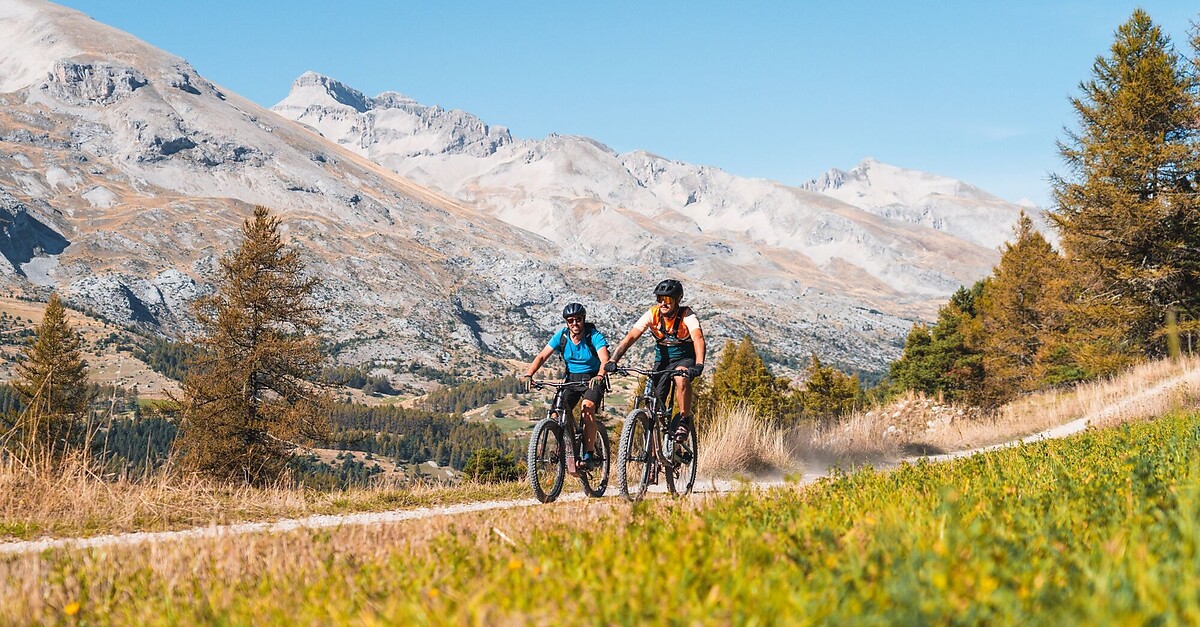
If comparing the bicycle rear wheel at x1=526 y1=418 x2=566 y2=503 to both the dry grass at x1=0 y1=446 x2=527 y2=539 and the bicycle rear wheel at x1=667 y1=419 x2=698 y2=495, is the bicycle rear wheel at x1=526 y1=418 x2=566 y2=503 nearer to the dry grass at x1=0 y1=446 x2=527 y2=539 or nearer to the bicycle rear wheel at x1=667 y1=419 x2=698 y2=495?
the dry grass at x1=0 y1=446 x2=527 y2=539

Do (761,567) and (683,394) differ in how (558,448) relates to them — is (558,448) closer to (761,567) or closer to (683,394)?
(683,394)

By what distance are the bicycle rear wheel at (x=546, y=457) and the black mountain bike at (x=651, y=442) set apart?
0.74 meters

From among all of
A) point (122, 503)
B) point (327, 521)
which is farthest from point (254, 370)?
point (327, 521)

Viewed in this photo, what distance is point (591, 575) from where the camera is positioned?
320 cm

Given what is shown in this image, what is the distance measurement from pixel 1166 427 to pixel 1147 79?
23.5 m

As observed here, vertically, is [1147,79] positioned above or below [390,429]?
above

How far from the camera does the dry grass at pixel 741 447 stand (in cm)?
1329

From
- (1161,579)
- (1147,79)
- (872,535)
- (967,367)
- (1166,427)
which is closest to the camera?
(1161,579)

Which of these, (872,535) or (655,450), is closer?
(872,535)

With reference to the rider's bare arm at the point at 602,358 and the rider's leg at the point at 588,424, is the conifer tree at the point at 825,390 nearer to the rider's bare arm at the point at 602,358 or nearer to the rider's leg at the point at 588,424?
the rider's leg at the point at 588,424

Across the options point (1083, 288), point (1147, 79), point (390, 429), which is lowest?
point (390, 429)

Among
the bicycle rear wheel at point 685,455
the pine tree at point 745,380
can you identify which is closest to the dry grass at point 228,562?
the bicycle rear wheel at point 685,455

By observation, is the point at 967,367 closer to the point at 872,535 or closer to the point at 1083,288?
the point at 1083,288

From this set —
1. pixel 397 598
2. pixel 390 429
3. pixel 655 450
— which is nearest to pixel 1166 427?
pixel 655 450
